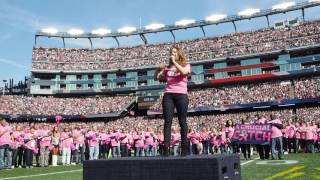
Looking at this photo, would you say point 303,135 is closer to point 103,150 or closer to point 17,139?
point 103,150

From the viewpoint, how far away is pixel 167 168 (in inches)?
209

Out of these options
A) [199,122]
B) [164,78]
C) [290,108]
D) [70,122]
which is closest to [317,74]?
[290,108]

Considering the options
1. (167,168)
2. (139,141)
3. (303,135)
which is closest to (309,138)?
(303,135)

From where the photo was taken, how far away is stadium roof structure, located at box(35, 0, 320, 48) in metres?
61.1

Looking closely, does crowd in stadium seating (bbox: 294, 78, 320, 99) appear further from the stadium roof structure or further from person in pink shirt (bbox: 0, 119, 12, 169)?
person in pink shirt (bbox: 0, 119, 12, 169)

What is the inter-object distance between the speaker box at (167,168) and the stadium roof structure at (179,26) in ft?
195

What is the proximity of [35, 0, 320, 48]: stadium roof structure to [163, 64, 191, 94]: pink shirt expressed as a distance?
58.0 meters

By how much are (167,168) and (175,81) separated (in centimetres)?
192

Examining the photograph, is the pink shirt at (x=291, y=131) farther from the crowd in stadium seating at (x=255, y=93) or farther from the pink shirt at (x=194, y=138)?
the crowd in stadium seating at (x=255, y=93)

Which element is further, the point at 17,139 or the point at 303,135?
the point at 303,135

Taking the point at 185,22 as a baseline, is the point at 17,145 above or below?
below

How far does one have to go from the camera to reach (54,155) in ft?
59.0

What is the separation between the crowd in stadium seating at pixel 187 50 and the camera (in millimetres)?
55750

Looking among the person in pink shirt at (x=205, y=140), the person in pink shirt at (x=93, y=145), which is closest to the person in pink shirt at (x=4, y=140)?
the person in pink shirt at (x=93, y=145)
